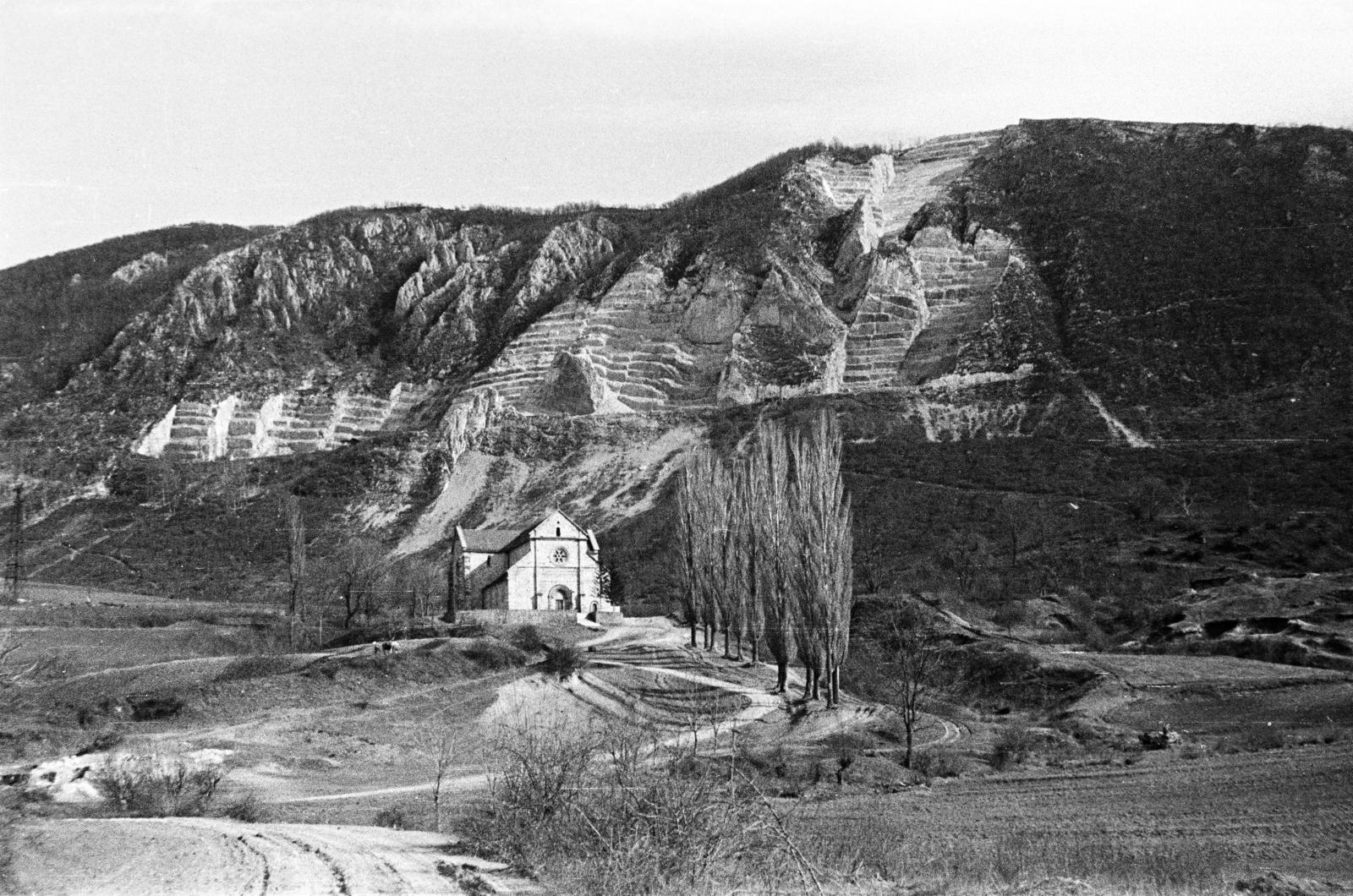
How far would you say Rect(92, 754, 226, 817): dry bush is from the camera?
793 inches

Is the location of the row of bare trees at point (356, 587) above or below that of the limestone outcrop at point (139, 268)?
below

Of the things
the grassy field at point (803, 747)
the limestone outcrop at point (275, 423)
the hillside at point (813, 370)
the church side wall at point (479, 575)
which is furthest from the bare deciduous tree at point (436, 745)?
the limestone outcrop at point (275, 423)

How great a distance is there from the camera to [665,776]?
15859 mm

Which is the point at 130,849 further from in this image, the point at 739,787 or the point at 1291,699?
the point at 1291,699

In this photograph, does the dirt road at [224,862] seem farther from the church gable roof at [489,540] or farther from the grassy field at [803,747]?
the church gable roof at [489,540]

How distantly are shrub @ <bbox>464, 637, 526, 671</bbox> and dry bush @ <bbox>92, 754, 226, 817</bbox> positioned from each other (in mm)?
19454

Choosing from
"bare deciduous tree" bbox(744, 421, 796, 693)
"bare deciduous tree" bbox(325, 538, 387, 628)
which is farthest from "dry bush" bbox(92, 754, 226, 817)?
"bare deciduous tree" bbox(325, 538, 387, 628)

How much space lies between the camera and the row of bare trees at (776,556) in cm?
4053

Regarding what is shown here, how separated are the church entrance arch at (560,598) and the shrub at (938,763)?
113 feet

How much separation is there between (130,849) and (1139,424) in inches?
3638

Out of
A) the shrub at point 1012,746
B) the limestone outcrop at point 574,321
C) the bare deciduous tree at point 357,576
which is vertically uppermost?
the limestone outcrop at point 574,321

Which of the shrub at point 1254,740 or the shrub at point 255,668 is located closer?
the shrub at point 1254,740

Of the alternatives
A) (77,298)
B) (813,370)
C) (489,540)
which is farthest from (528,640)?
(77,298)

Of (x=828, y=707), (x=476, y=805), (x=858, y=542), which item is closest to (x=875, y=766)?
(x=828, y=707)
